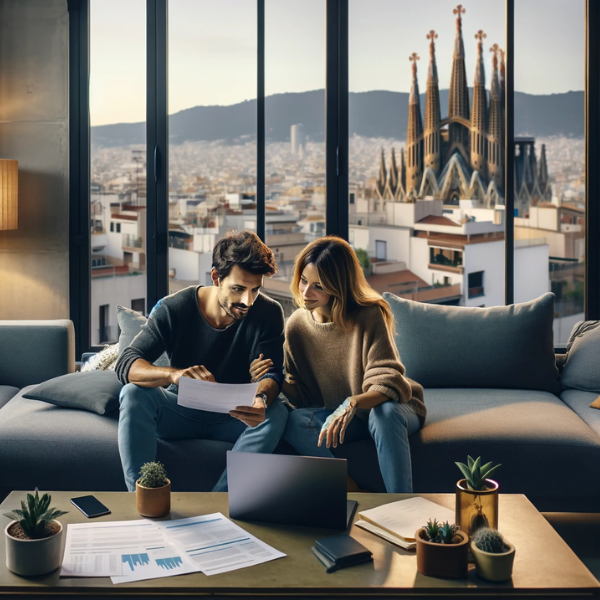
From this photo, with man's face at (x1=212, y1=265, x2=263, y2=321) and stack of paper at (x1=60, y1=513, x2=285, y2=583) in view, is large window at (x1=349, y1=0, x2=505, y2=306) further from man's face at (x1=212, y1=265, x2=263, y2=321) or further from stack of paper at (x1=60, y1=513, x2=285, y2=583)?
stack of paper at (x1=60, y1=513, x2=285, y2=583)

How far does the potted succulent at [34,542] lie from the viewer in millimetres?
1456

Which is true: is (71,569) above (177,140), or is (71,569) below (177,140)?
below

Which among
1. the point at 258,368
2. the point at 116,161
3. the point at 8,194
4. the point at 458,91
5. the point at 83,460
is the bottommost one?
the point at 83,460

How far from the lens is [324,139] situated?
154 inches

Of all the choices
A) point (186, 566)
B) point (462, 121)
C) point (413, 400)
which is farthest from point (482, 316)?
point (186, 566)

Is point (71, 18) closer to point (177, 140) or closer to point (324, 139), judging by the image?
point (177, 140)

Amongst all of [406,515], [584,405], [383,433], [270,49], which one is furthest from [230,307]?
[270,49]

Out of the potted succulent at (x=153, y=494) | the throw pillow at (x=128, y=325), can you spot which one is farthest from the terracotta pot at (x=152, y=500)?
the throw pillow at (x=128, y=325)

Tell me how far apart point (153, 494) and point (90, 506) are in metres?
0.18

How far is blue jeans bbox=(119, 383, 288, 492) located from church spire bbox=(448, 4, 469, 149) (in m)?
2.05

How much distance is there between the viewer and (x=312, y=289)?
261 cm

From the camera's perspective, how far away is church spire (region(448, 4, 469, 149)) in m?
3.87

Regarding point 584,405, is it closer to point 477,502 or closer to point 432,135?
point 477,502

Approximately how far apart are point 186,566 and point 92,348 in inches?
102
